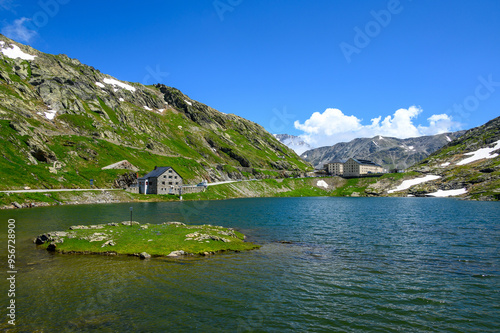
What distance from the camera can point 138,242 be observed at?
3834 cm

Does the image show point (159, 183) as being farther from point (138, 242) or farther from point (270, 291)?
point (270, 291)

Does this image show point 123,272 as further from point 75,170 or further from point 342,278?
point 75,170

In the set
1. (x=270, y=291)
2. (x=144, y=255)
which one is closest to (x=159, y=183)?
(x=144, y=255)

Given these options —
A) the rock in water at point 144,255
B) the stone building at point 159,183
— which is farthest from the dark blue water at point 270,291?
the stone building at point 159,183

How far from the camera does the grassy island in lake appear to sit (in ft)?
119

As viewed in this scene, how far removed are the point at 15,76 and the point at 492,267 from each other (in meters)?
271

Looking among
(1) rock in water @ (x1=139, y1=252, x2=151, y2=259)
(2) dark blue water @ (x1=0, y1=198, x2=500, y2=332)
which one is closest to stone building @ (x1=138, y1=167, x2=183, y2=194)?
(2) dark blue water @ (x1=0, y1=198, x2=500, y2=332)

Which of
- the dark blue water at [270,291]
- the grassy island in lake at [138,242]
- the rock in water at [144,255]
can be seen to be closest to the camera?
the dark blue water at [270,291]

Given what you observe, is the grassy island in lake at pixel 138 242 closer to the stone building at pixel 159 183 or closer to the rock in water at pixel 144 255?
the rock in water at pixel 144 255

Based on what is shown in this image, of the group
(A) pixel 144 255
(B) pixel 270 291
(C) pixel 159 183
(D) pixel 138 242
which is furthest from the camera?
(C) pixel 159 183

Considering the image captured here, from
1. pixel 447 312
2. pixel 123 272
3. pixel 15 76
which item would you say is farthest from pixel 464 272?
pixel 15 76

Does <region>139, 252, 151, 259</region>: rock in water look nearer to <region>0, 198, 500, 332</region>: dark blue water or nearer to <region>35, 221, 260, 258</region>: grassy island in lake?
<region>35, 221, 260, 258</region>: grassy island in lake

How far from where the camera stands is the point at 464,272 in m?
29.8

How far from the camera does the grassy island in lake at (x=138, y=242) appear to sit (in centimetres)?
3616
